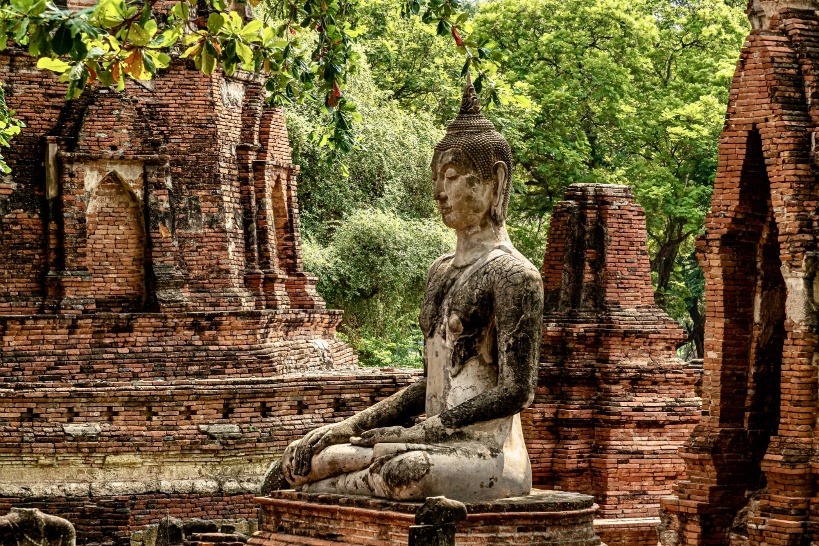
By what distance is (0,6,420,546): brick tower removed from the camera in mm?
17297

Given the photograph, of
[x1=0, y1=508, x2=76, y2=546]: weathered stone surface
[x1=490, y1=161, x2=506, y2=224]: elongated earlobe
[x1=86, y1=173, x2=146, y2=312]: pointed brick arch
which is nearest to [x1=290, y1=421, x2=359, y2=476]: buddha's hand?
[x1=490, y1=161, x2=506, y2=224]: elongated earlobe

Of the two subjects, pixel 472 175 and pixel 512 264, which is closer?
pixel 512 264

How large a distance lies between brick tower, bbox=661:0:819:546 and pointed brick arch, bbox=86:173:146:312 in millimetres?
7671

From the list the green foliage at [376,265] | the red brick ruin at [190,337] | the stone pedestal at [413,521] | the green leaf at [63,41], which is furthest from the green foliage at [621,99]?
the green leaf at [63,41]

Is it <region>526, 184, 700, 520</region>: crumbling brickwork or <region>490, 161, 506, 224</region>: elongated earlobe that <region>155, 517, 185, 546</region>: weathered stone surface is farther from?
<region>526, 184, 700, 520</region>: crumbling brickwork

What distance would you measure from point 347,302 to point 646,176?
6.88 m

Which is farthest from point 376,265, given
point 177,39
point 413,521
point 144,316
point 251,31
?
point 413,521

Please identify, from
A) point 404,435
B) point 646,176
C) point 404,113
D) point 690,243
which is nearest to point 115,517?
point 404,435

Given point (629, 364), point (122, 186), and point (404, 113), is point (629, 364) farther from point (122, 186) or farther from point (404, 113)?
point (404, 113)

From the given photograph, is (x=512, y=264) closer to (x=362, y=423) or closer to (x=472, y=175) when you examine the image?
(x=472, y=175)

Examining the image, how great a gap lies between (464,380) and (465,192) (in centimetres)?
101

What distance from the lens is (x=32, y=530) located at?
37.2 ft

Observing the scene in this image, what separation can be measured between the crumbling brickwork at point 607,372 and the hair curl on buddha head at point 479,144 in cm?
804

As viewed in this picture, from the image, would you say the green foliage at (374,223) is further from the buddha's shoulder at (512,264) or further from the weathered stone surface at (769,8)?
the buddha's shoulder at (512,264)
